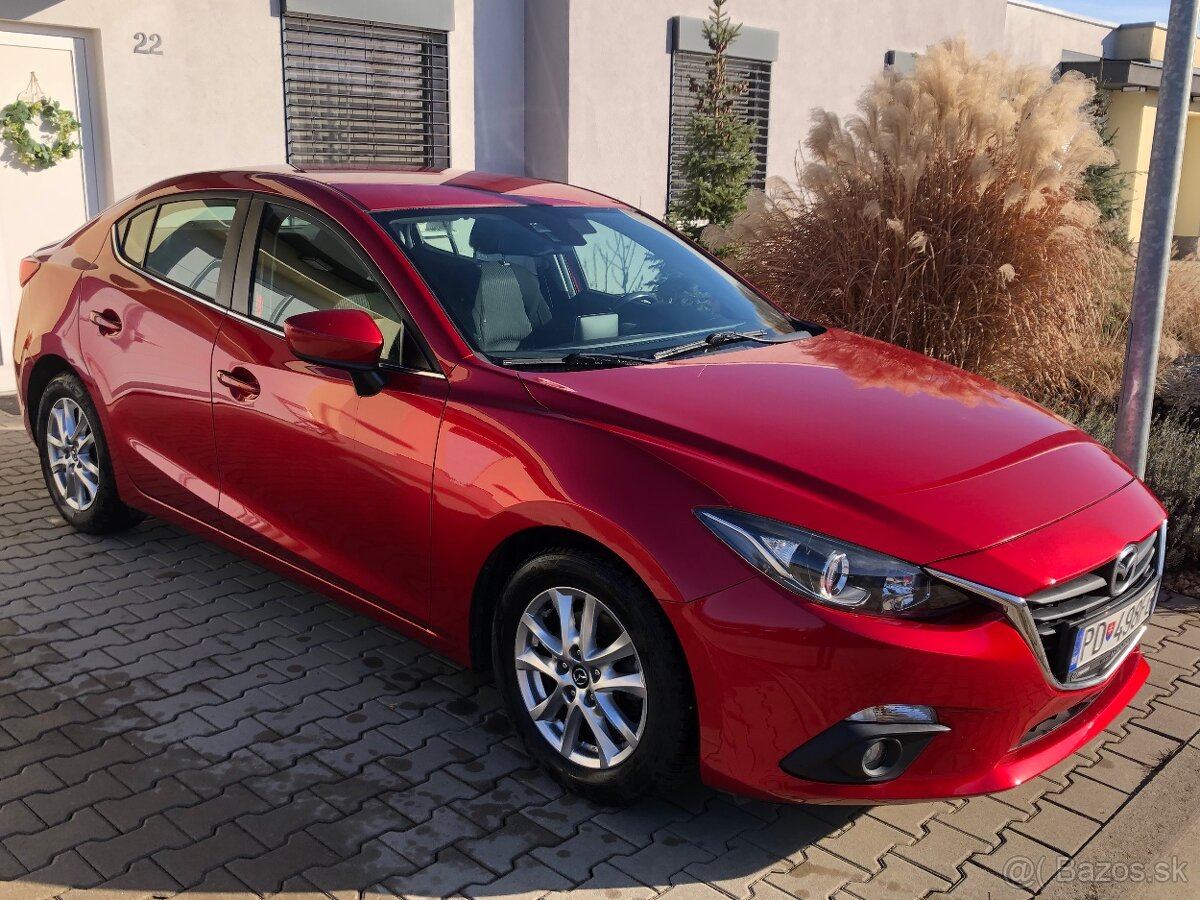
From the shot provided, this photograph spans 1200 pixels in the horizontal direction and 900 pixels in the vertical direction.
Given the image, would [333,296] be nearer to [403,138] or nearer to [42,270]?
[42,270]

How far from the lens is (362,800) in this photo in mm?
3240

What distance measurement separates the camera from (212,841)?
3010 millimetres

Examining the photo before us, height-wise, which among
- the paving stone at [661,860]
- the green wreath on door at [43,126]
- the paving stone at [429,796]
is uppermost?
the green wreath on door at [43,126]

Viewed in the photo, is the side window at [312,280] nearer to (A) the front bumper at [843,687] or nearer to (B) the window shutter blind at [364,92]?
(A) the front bumper at [843,687]

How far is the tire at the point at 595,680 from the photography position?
2.89 metres

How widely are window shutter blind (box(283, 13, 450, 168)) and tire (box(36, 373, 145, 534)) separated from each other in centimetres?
409

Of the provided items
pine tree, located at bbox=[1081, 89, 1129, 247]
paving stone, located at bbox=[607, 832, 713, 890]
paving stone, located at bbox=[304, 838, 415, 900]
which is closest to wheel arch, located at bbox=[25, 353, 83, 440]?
paving stone, located at bbox=[304, 838, 415, 900]

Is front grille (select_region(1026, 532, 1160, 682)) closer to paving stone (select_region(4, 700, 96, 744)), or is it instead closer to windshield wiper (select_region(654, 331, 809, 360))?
windshield wiper (select_region(654, 331, 809, 360))

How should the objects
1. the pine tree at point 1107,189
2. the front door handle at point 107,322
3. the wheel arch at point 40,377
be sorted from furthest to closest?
the pine tree at point 1107,189 < the wheel arch at point 40,377 < the front door handle at point 107,322

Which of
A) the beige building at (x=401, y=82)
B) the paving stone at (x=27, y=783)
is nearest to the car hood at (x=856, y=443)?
the paving stone at (x=27, y=783)

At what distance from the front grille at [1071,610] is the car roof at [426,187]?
233 centimetres

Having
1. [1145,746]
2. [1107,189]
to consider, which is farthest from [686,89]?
[1145,746]

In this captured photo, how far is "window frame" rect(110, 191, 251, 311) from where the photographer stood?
419 centimetres

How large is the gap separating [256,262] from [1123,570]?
2.97 m
